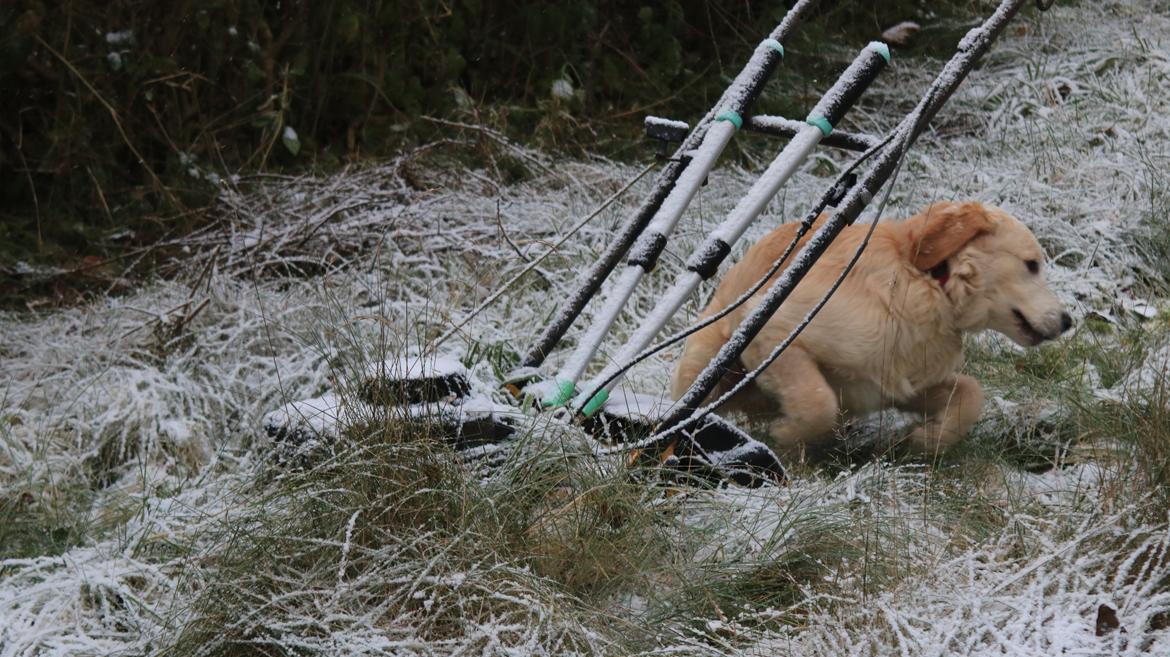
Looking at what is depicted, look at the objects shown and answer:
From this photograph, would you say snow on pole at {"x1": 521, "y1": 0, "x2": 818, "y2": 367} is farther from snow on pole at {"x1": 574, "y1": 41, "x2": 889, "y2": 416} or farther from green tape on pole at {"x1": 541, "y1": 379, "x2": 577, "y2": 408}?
green tape on pole at {"x1": 541, "y1": 379, "x2": 577, "y2": 408}

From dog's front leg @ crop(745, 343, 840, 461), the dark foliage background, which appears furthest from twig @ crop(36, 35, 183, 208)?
dog's front leg @ crop(745, 343, 840, 461)

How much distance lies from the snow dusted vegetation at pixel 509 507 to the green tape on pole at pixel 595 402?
0.16 metres

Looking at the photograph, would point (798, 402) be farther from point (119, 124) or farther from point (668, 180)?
point (119, 124)

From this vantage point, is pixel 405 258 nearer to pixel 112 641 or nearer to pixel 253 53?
pixel 253 53

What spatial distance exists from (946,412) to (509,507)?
149 centimetres

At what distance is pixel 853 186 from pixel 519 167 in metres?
3.40

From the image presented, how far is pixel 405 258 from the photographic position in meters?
5.25

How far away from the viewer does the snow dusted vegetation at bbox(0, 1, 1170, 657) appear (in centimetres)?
259

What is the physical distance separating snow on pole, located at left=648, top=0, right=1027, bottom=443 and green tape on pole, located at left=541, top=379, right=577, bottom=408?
0.24 m

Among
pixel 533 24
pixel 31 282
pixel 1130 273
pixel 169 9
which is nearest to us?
pixel 1130 273

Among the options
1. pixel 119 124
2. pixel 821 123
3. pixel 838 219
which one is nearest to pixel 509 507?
pixel 838 219

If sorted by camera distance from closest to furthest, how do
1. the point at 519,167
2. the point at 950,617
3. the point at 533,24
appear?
the point at 950,617 → the point at 519,167 → the point at 533,24

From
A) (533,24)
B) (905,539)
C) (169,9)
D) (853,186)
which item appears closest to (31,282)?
(169,9)

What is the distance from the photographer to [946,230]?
12.4 ft
